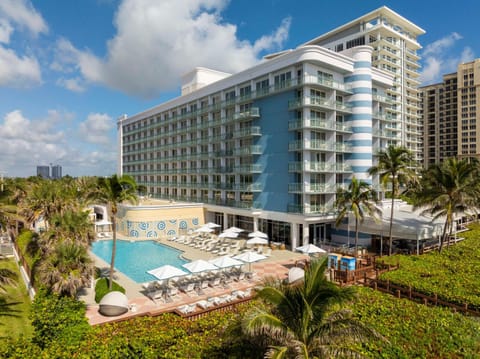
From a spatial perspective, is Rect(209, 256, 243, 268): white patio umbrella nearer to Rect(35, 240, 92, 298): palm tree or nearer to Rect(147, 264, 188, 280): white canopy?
Rect(147, 264, 188, 280): white canopy

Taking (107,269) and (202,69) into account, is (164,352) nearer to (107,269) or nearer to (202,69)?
(107,269)

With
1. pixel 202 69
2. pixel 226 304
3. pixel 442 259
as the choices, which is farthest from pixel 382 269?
pixel 202 69

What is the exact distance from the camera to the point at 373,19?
210 ft

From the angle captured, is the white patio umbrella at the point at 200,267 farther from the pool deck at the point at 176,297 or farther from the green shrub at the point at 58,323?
the green shrub at the point at 58,323

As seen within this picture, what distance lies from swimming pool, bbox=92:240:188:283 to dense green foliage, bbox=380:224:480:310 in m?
18.3

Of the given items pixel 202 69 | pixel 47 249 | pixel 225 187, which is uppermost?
→ pixel 202 69

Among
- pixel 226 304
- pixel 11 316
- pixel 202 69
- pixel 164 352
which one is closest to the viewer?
pixel 164 352

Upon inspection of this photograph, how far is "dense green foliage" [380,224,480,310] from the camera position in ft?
57.8

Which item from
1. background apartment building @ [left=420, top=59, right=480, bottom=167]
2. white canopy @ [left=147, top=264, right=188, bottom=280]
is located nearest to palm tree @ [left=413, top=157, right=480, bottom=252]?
white canopy @ [left=147, top=264, right=188, bottom=280]

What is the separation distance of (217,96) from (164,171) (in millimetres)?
21137

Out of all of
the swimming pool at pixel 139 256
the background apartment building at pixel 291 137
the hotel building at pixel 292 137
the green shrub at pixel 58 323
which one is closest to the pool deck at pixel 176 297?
the swimming pool at pixel 139 256

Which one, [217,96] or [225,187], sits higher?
[217,96]

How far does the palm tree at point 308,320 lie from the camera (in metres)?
8.06

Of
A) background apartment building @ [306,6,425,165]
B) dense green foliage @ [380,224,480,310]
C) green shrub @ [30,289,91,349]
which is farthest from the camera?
background apartment building @ [306,6,425,165]
